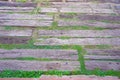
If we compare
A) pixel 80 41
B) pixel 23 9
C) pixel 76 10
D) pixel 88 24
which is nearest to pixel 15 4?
pixel 23 9

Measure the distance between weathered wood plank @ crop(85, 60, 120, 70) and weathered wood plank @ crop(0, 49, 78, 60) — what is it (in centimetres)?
24

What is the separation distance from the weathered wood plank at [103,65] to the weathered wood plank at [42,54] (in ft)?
0.78

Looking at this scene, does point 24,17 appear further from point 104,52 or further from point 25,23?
point 104,52

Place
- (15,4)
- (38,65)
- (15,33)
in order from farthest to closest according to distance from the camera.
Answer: (15,4)
(15,33)
(38,65)

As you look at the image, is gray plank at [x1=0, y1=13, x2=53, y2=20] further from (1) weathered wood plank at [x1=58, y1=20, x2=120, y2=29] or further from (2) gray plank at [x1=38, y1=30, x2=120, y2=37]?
(2) gray plank at [x1=38, y1=30, x2=120, y2=37]

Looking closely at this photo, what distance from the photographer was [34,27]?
473 centimetres

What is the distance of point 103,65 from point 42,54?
824 millimetres

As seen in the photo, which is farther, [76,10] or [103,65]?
[76,10]

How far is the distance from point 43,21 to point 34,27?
32 cm

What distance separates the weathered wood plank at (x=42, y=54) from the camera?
371 cm

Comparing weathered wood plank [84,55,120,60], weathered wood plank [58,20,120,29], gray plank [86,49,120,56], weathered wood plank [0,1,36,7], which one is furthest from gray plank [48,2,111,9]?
weathered wood plank [84,55,120,60]

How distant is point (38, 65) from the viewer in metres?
3.49

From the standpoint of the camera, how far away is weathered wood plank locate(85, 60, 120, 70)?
3.46m

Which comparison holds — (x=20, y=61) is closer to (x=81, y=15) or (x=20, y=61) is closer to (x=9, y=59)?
(x=9, y=59)
